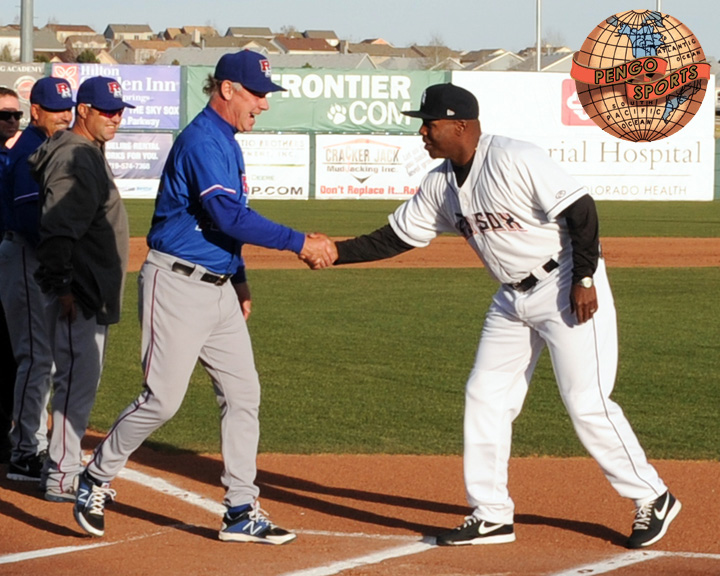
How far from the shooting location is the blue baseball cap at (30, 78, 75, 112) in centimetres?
555

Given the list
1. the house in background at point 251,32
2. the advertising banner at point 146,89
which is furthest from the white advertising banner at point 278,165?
the house in background at point 251,32

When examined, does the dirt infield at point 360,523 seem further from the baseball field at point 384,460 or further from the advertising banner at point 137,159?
the advertising banner at point 137,159

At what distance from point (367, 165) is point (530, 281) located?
31443mm

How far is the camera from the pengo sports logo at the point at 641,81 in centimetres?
3805

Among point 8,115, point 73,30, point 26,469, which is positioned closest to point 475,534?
point 26,469

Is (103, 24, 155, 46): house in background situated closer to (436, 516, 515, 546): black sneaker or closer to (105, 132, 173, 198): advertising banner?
(105, 132, 173, 198): advertising banner

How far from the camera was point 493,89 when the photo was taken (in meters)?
37.8

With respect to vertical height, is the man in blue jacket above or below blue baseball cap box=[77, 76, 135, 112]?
below

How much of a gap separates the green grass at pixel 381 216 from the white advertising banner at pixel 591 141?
1144 millimetres

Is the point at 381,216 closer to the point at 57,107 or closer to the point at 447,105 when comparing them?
the point at 57,107

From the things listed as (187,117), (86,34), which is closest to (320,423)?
(187,117)

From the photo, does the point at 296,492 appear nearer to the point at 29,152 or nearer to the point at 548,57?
the point at 29,152

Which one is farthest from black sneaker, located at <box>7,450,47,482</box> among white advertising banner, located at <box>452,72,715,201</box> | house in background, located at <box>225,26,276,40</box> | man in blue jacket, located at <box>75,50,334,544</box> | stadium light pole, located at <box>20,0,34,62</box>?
house in background, located at <box>225,26,276,40</box>

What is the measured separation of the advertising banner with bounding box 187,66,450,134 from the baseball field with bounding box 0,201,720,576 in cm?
2219
